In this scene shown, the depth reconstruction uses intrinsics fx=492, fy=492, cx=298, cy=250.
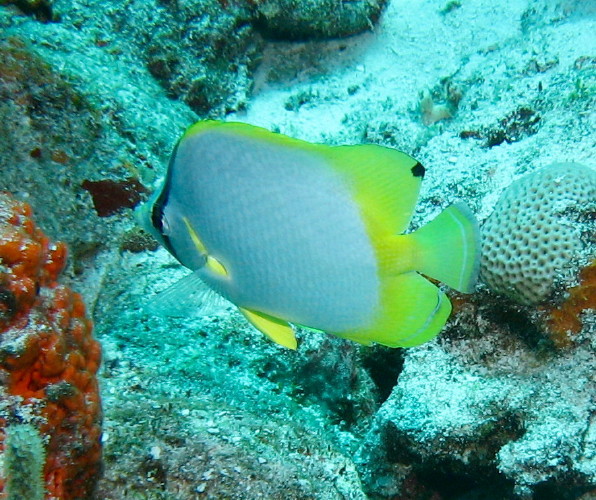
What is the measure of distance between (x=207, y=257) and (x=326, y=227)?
45cm

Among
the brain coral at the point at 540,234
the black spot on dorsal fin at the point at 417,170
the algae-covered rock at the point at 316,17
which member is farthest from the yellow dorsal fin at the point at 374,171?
the algae-covered rock at the point at 316,17

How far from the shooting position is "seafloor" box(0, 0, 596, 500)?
8.80 feet

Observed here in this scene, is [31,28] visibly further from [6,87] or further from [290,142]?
[290,142]

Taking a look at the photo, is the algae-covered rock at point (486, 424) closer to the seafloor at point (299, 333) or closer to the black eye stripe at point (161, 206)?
the seafloor at point (299, 333)

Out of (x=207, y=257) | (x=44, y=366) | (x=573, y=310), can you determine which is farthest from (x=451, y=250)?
(x=573, y=310)

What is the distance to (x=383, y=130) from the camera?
17.6ft

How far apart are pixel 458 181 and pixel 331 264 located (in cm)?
271

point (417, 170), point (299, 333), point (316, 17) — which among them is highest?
point (417, 170)

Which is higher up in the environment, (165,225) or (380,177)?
(380,177)

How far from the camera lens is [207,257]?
1.74 metres

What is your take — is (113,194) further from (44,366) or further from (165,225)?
(165,225)

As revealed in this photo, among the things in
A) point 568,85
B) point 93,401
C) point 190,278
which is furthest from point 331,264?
point 568,85

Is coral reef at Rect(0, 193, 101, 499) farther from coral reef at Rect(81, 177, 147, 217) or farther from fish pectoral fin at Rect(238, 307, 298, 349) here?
coral reef at Rect(81, 177, 147, 217)

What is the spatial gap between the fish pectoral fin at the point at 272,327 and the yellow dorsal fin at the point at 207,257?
191mm
